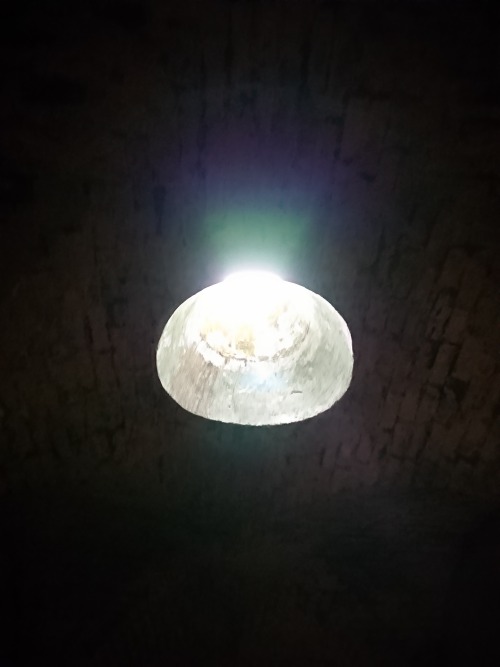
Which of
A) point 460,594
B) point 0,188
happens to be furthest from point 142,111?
point 460,594

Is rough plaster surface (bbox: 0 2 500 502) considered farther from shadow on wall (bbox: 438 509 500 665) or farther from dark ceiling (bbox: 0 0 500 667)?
shadow on wall (bbox: 438 509 500 665)

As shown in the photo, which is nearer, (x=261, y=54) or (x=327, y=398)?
(x=261, y=54)

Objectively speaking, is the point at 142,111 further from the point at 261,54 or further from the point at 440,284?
the point at 440,284

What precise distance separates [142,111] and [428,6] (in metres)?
0.47

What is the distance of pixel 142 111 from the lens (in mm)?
1353

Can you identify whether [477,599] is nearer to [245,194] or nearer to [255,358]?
[255,358]

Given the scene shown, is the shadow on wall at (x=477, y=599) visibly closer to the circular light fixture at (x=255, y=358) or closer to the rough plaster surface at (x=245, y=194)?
the rough plaster surface at (x=245, y=194)

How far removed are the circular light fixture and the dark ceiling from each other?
7 centimetres

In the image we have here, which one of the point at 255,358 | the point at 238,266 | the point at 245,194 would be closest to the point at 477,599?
the point at 255,358

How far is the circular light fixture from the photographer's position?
1809 mm

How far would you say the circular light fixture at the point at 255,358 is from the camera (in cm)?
181

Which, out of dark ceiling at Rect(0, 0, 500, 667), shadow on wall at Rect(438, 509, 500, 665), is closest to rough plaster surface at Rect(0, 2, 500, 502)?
dark ceiling at Rect(0, 0, 500, 667)

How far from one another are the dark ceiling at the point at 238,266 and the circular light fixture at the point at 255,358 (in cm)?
7

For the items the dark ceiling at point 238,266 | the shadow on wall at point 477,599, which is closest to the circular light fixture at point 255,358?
the dark ceiling at point 238,266
